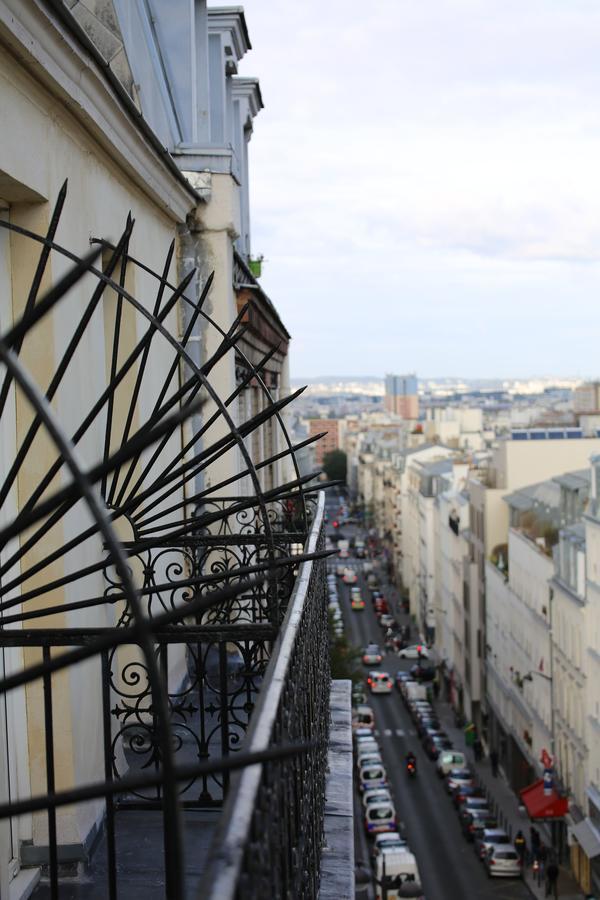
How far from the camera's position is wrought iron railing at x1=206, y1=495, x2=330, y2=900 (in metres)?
2.88

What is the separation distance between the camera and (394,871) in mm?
39281

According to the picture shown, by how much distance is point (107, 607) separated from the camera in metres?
8.38

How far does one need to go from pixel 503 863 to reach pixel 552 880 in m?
3.15

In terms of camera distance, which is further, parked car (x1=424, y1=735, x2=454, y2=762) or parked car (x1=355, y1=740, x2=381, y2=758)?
parked car (x1=424, y1=735, x2=454, y2=762)

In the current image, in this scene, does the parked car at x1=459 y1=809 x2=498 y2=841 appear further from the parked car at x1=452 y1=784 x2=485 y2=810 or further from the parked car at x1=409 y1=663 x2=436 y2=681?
the parked car at x1=409 y1=663 x2=436 y2=681

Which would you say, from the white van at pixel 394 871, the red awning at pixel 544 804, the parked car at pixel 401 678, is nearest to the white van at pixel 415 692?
the parked car at pixel 401 678

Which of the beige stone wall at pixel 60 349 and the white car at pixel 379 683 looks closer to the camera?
the beige stone wall at pixel 60 349

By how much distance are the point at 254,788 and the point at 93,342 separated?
509cm

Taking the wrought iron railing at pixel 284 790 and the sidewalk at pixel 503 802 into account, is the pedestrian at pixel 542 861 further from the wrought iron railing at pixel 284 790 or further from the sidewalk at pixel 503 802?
the wrought iron railing at pixel 284 790

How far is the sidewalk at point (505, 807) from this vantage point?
41.3 meters

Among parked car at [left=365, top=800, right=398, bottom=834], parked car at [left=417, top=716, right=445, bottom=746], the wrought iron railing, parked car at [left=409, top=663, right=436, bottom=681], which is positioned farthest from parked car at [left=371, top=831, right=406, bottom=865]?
the wrought iron railing

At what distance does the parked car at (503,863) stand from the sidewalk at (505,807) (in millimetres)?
493

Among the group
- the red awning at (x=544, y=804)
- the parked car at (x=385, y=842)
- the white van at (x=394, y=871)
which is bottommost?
the parked car at (x=385, y=842)

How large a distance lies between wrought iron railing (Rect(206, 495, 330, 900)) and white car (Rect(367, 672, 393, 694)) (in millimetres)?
70240
